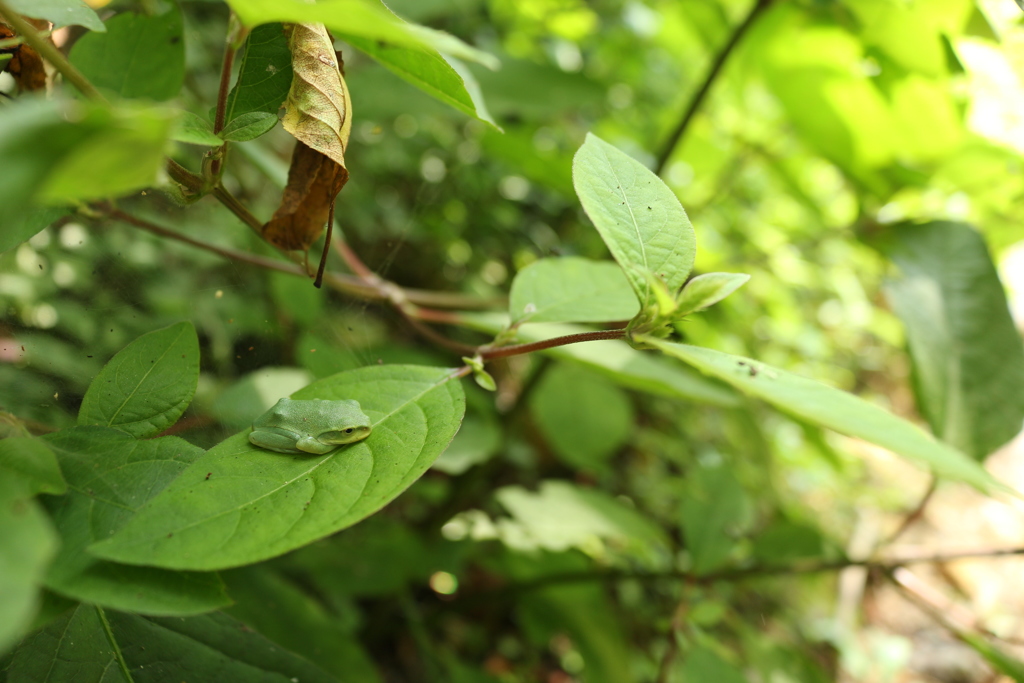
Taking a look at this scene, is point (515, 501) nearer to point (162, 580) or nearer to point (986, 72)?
point (162, 580)

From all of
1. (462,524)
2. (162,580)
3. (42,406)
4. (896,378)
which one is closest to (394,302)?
(42,406)

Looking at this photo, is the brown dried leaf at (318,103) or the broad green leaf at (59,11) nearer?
the broad green leaf at (59,11)

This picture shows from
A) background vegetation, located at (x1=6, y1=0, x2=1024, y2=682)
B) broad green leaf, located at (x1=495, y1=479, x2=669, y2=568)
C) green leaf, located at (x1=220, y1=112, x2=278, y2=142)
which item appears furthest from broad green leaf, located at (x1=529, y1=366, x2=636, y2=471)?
green leaf, located at (x1=220, y1=112, x2=278, y2=142)

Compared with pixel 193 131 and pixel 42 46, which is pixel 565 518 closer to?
pixel 193 131

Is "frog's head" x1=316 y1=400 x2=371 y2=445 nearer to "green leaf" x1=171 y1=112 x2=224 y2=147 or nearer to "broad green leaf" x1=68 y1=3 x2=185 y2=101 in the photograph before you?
"green leaf" x1=171 y1=112 x2=224 y2=147

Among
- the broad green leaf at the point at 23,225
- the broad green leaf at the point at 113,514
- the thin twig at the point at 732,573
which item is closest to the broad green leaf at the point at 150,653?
the broad green leaf at the point at 113,514

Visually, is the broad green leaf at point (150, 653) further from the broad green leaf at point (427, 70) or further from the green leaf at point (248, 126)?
the broad green leaf at point (427, 70)
